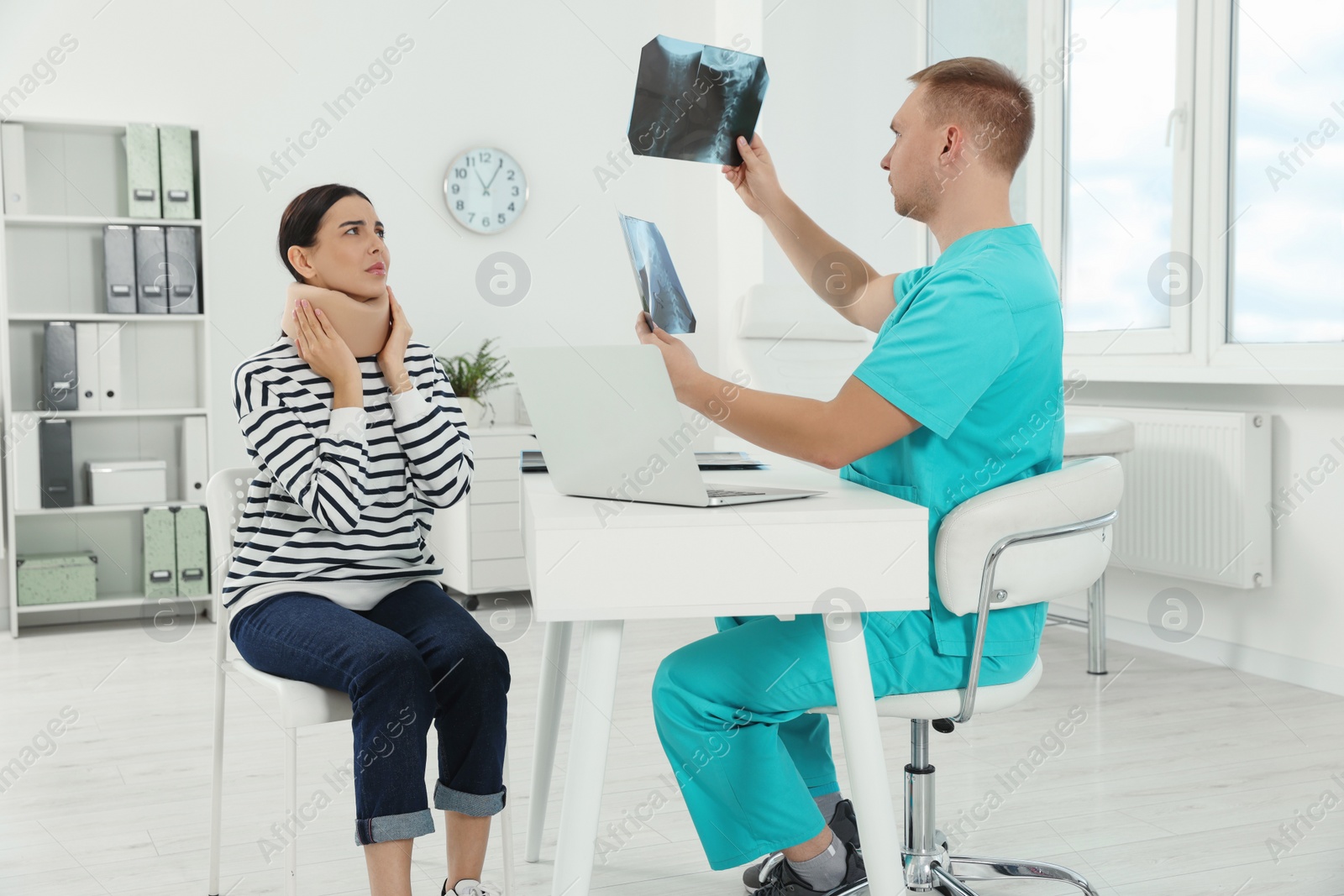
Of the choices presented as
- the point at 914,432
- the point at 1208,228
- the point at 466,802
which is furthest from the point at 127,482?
the point at 1208,228

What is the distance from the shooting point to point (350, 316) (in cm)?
167

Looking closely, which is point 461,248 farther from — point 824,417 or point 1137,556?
point 824,417

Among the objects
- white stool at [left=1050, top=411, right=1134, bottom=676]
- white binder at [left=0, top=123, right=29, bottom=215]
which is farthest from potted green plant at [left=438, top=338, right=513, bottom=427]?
white stool at [left=1050, top=411, right=1134, bottom=676]

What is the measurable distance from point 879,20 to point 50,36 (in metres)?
2.95

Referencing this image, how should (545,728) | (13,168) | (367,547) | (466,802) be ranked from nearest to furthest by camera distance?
1. (466,802)
2. (367,547)
3. (545,728)
4. (13,168)

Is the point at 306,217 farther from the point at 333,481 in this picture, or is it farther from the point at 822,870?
the point at 822,870

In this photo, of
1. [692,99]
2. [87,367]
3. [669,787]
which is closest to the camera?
[692,99]

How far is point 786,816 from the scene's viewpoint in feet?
4.88

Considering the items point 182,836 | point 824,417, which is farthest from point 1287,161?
point 182,836

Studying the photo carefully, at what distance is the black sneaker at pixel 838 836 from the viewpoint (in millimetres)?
1709

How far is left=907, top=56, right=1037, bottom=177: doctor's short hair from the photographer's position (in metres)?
1.47

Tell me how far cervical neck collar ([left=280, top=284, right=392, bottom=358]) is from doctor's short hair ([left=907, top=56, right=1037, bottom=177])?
0.83 meters

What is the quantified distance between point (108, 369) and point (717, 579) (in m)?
3.26

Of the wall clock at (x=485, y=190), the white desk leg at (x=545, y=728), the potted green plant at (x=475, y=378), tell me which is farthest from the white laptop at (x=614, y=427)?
the wall clock at (x=485, y=190)
